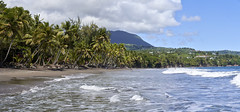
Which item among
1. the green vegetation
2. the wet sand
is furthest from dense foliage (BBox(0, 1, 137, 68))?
the wet sand

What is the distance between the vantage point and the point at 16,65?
41.8 metres

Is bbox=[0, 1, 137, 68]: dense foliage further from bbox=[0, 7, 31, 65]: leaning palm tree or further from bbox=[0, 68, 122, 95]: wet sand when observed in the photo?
bbox=[0, 68, 122, 95]: wet sand

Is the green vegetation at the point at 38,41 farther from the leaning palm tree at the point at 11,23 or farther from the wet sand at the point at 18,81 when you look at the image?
the wet sand at the point at 18,81

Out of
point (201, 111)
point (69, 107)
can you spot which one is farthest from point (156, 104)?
point (69, 107)

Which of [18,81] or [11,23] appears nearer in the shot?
[18,81]

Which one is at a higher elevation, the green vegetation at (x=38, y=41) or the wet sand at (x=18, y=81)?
the green vegetation at (x=38, y=41)

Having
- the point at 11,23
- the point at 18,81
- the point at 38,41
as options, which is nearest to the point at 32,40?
the point at 38,41

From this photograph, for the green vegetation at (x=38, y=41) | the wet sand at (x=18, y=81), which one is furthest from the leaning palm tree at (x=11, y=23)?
the wet sand at (x=18, y=81)

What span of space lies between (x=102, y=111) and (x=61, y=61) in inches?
2151

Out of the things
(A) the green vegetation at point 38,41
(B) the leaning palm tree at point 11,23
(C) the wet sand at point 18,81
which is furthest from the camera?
(A) the green vegetation at point 38,41

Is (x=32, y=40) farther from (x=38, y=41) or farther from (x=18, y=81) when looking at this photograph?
(x=18, y=81)

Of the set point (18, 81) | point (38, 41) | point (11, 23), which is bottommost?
point (18, 81)

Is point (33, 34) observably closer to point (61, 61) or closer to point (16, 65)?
point (16, 65)

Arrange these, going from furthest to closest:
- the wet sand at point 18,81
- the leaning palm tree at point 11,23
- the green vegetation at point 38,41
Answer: the green vegetation at point 38,41
the leaning palm tree at point 11,23
the wet sand at point 18,81
